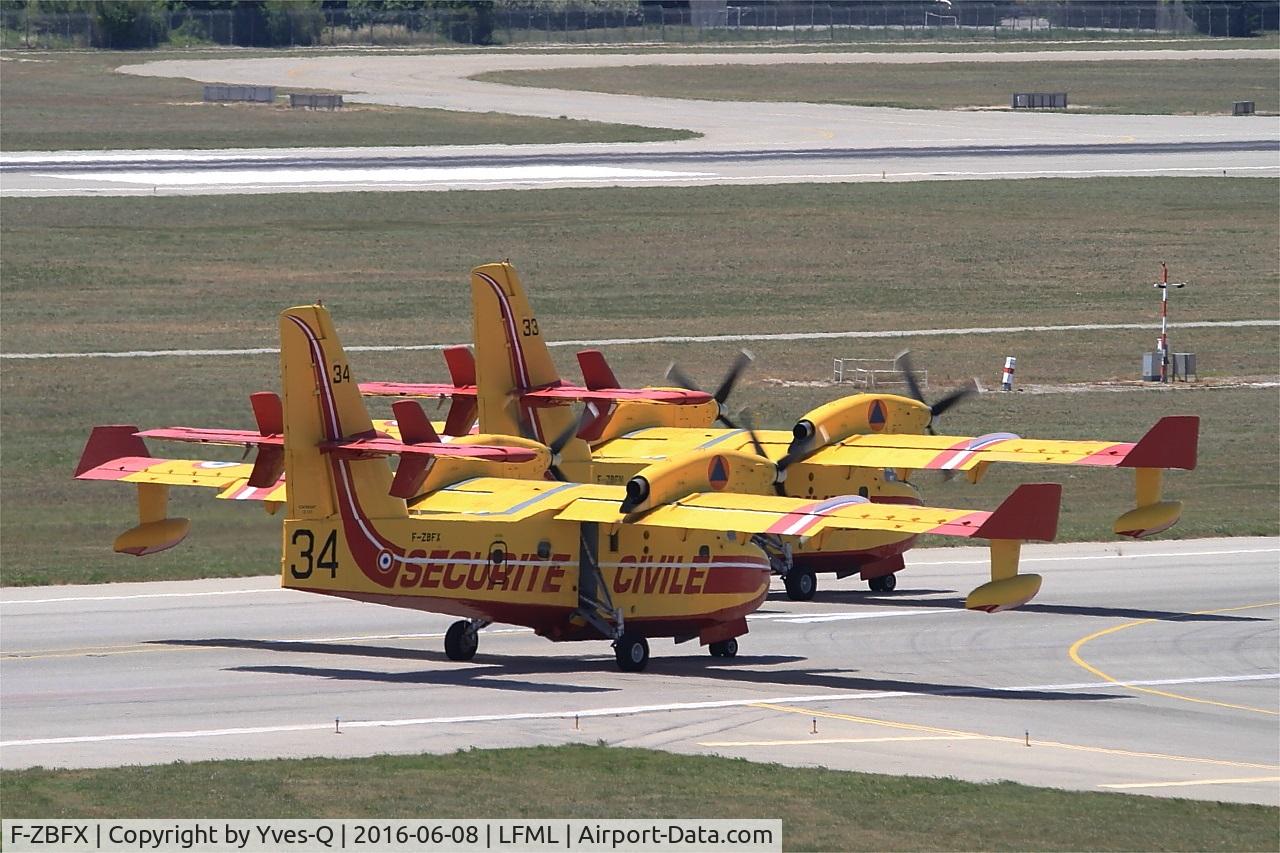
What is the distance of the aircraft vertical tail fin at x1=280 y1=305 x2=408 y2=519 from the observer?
3228 centimetres

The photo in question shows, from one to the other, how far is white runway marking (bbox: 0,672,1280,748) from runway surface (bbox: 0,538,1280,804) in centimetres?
7

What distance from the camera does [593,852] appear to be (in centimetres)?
2169

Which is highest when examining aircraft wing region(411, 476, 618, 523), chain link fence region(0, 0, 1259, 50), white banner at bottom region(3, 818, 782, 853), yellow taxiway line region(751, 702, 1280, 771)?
chain link fence region(0, 0, 1259, 50)

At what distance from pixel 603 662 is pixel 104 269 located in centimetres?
5220

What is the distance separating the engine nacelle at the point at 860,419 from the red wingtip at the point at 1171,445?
7.99 metres

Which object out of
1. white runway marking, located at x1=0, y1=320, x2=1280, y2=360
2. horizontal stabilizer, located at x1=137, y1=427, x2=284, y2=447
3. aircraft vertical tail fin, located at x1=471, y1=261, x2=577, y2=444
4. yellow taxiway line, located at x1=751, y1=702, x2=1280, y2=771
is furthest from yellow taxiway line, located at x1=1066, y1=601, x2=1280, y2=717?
white runway marking, located at x1=0, y1=320, x2=1280, y2=360

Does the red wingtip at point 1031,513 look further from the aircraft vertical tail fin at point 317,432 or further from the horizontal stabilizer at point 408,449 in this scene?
the aircraft vertical tail fin at point 317,432

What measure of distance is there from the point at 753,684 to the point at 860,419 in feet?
32.9

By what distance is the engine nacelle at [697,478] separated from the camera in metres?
32.9

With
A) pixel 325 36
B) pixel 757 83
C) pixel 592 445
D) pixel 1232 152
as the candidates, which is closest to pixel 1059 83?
pixel 757 83

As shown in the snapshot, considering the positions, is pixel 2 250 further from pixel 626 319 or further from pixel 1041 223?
pixel 1041 223

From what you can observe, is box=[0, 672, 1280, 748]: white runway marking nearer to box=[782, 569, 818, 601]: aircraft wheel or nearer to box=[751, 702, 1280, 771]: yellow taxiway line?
box=[751, 702, 1280, 771]: yellow taxiway line

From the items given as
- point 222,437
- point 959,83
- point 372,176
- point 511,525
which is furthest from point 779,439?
point 959,83

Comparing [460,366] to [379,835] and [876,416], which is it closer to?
[876,416]
